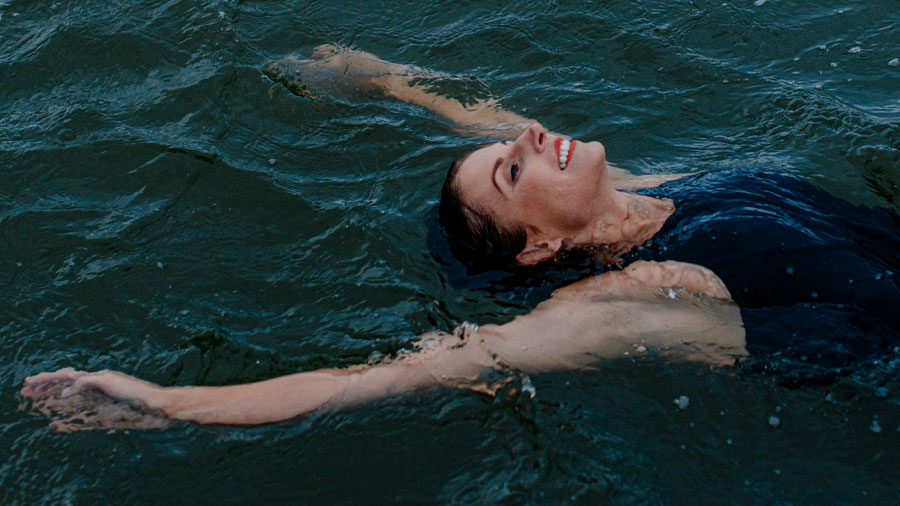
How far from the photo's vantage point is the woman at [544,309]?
3730 millimetres

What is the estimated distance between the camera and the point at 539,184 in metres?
4.22

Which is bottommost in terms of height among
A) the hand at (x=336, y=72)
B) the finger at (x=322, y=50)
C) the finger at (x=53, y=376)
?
the finger at (x=53, y=376)

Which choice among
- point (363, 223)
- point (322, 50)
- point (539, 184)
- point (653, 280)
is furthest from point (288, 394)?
point (322, 50)

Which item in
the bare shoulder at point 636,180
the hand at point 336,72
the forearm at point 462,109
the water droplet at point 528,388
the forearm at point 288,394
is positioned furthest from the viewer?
the hand at point 336,72

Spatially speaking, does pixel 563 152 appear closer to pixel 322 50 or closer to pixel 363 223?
pixel 363 223

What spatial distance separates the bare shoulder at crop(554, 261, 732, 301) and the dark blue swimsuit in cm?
5

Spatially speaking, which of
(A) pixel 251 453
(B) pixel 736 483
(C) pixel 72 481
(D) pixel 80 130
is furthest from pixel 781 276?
(D) pixel 80 130

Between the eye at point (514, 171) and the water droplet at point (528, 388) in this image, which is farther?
the eye at point (514, 171)

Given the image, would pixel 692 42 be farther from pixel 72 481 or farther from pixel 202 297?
pixel 72 481

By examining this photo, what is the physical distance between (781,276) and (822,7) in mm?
4266

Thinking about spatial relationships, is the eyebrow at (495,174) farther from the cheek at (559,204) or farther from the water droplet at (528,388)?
the water droplet at (528,388)

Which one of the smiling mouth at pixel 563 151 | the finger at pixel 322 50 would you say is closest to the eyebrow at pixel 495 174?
the smiling mouth at pixel 563 151

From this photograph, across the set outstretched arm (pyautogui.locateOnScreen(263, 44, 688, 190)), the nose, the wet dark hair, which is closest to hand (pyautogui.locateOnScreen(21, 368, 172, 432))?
the wet dark hair

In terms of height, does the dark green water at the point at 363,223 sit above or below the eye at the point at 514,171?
below
